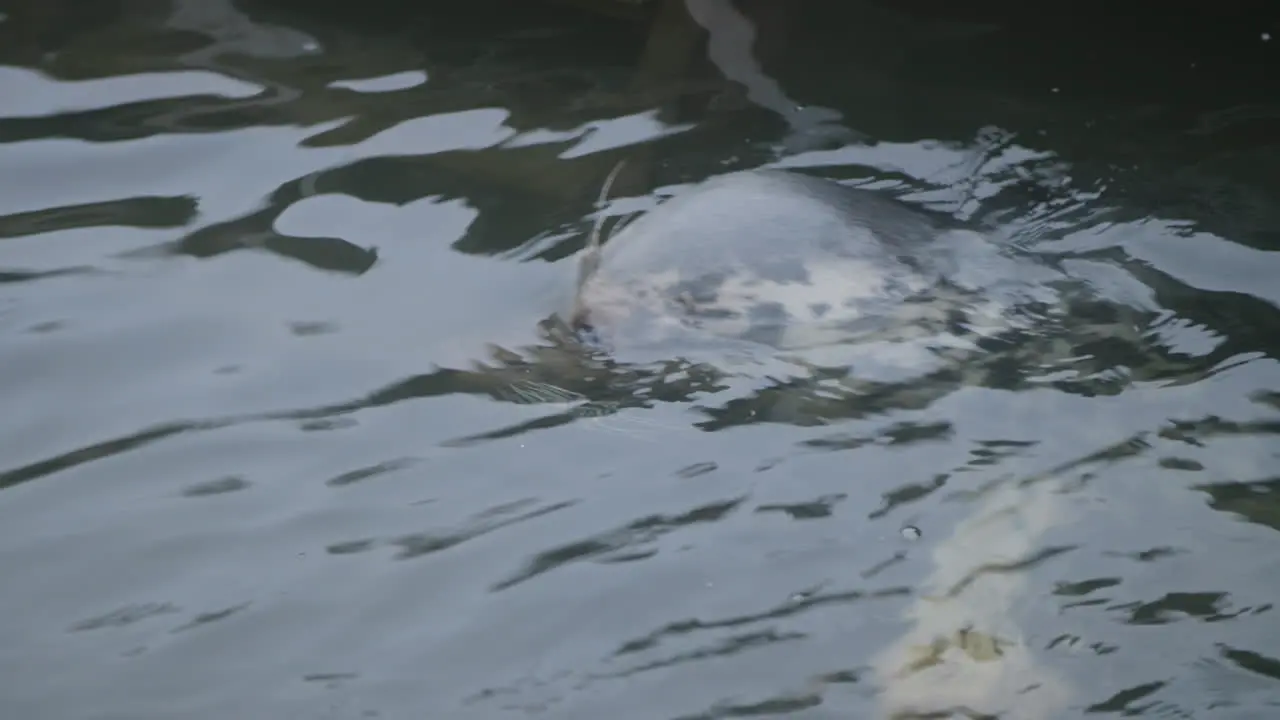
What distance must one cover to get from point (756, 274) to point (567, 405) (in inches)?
25.0

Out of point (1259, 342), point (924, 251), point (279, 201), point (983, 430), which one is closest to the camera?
point (983, 430)

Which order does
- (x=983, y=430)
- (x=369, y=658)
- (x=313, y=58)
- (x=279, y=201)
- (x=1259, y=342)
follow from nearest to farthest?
(x=369, y=658) → (x=983, y=430) → (x=1259, y=342) → (x=279, y=201) → (x=313, y=58)

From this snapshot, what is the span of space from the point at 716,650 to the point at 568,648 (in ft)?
0.92

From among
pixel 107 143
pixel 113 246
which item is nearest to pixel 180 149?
pixel 107 143

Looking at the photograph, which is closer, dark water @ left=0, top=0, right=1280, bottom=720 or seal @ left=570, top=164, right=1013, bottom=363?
dark water @ left=0, top=0, right=1280, bottom=720

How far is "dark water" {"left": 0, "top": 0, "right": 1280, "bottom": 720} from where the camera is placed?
8.33 feet

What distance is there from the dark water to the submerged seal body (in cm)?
21

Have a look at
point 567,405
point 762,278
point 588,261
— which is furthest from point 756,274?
point 567,405

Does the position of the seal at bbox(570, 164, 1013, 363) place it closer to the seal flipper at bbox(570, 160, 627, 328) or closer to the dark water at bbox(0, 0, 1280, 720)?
the seal flipper at bbox(570, 160, 627, 328)

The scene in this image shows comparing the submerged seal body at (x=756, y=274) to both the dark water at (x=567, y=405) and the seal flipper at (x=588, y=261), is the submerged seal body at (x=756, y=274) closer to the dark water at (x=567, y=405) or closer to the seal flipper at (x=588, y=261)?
the seal flipper at (x=588, y=261)

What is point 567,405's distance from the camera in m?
3.22

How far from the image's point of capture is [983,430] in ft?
10.2

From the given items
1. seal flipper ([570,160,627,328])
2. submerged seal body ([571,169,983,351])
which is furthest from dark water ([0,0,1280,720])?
submerged seal body ([571,169,983,351])

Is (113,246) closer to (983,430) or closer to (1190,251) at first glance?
(983,430)
